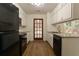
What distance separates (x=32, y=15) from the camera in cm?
745

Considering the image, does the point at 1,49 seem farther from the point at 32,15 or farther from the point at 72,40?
the point at 32,15

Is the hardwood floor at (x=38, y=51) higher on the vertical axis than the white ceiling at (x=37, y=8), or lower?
lower

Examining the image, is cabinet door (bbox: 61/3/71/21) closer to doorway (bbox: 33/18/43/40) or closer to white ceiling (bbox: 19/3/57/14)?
white ceiling (bbox: 19/3/57/14)

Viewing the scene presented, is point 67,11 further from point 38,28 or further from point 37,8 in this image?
point 38,28

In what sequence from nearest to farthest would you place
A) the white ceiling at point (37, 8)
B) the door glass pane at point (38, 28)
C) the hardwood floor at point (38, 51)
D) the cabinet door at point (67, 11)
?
the cabinet door at point (67, 11) < the hardwood floor at point (38, 51) < the white ceiling at point (37, 8) < the door glass pane at point (38, 28)

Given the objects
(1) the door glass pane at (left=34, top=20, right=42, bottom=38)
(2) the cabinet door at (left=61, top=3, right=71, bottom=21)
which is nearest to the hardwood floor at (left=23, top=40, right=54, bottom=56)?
(2) the cabinet door at (left=61, top=3, right=71, bottom=21)

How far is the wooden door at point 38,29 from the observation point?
7.19m

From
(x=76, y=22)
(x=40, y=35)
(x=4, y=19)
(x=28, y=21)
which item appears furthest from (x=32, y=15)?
(x=4, y=19)

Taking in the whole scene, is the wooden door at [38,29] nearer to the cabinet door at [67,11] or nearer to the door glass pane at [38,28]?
the door glass pane at [38,28]

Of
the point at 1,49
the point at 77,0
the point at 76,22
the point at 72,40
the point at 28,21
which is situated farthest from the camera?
the point at 28,21

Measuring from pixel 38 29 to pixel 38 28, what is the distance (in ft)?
0.21

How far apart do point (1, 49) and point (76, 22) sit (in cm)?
266

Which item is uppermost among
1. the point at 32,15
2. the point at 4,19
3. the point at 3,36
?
the point at 32,15

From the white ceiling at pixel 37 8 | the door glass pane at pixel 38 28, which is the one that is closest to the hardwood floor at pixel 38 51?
the white ceiling at pixel 37 8
